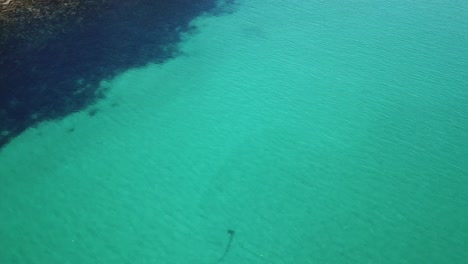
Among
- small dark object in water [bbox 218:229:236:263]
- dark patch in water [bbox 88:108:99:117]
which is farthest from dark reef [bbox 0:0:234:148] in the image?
small dark object in water [bbox 218:229:236:263]

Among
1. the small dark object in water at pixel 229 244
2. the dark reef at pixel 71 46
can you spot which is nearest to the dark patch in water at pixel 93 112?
the dark reef at pixel 71 46

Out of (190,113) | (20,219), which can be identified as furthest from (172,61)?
(20,219)

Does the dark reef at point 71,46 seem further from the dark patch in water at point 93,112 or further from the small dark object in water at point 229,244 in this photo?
the small dark object in water at point 229,244

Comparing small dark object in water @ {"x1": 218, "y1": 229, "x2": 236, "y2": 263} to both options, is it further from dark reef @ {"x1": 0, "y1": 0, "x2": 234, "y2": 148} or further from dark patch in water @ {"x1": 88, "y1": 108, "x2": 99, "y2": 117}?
dark reef @ {"x1": 0, "y1": 0, "x2": 234, "y2": 148}

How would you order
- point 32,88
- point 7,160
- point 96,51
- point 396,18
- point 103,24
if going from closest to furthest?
Result: point 7,160 < point 32,88 < point 96,51 < point 103,24 < point 396,18

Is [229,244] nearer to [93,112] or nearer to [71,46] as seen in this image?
[93,112]

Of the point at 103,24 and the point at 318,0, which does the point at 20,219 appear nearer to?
the point at 103,24

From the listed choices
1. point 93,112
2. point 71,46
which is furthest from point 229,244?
point 71,46

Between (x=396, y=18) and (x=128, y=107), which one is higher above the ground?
(x=396, y=18)
